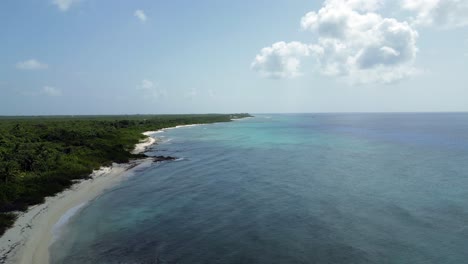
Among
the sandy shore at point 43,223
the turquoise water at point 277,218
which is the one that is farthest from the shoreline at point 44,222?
the turquoise water at point 277,218

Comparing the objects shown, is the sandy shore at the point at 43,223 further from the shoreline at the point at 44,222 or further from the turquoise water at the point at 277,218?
the turquoise water at the point at 277,218

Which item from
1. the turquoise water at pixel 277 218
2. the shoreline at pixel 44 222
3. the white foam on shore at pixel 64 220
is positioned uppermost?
the shoreline at pixel 44 222

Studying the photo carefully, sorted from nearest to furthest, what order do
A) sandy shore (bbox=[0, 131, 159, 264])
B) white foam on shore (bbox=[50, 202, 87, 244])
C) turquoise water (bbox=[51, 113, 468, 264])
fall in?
sandy shore (bbox=[0, 131, 159, 264]) → turquoise water (bbox=[51, 113, 468, 264]) → white foam on shore (bbox=[50, 202, 87, 244])

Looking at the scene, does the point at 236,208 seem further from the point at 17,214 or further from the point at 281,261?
the point at 17,214

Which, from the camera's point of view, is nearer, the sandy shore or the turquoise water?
the sandy shore

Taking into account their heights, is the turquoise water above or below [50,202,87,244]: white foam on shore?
below

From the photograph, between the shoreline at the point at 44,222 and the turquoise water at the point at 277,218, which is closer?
the shoreline at the point at 44,222

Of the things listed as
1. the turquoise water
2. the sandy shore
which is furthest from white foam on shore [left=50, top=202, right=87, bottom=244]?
the turquoise water

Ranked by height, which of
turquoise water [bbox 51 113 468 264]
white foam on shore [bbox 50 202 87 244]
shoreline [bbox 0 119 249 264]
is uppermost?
shoreline [bbox 0 119 249 264]

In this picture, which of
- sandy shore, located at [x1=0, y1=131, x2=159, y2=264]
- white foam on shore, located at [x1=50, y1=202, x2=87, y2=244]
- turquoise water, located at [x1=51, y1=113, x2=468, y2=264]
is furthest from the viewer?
white foam on shore, located at [x1=50, y1=202, x2=87, y2=244]

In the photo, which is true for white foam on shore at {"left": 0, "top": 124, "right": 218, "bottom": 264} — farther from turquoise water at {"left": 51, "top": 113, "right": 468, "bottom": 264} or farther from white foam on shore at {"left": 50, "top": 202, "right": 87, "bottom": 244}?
turquoise water at {"left": 51, "top": 113, "right": 468, "bottom": 264}
